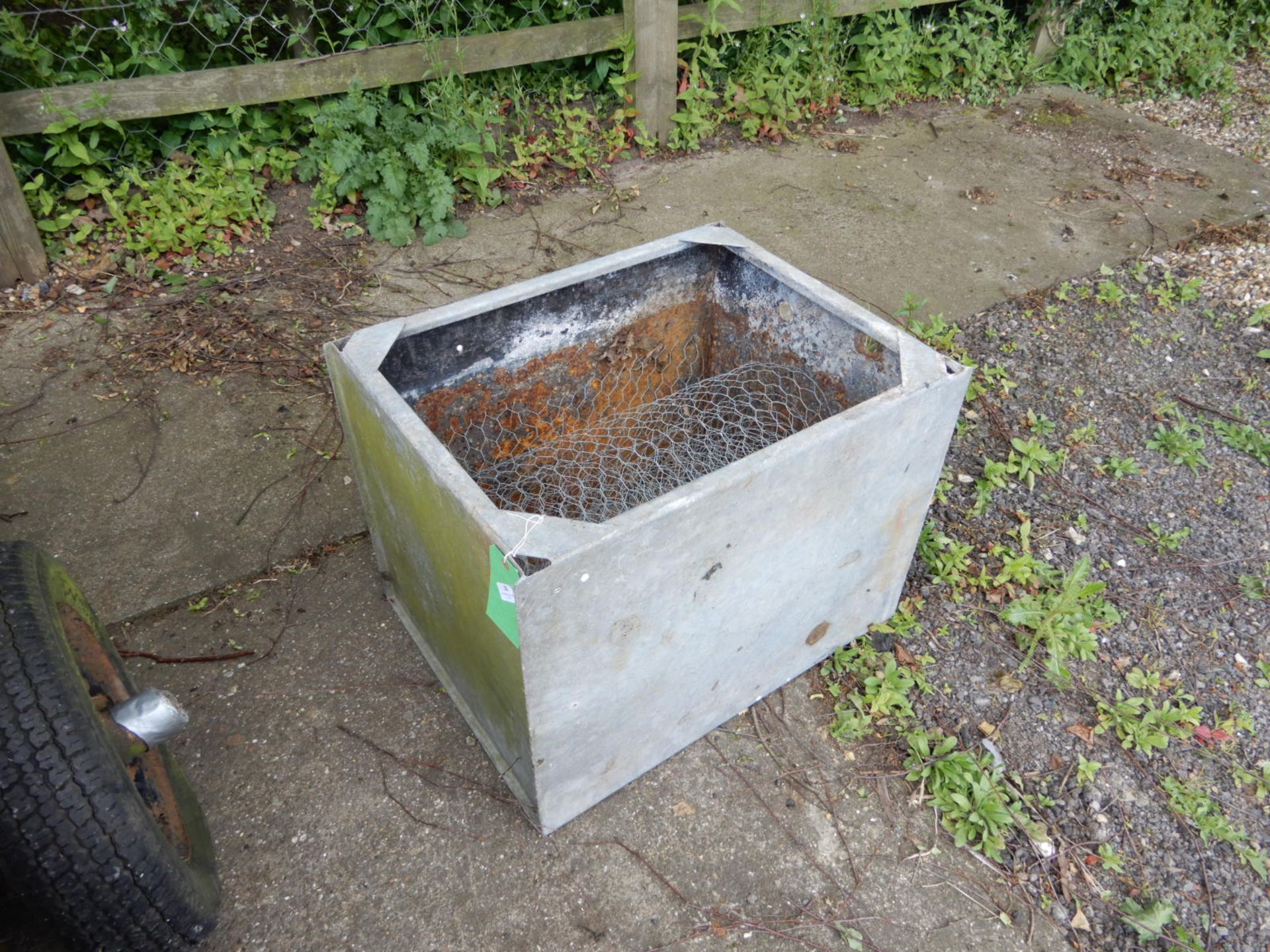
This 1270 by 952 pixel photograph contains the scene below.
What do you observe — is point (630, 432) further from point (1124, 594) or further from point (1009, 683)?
point (1124, 594)

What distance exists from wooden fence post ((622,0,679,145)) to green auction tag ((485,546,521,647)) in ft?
11.9

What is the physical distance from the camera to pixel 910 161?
4656mm

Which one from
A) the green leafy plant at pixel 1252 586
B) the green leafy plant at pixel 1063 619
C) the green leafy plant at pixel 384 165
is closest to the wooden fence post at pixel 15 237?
the green leafy plant at pixel 384 165

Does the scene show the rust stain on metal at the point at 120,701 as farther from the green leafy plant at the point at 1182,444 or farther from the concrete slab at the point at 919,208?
the green leafy plant at the point at 1182,444

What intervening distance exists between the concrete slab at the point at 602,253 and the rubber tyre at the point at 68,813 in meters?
0.96

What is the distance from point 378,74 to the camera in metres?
3.66

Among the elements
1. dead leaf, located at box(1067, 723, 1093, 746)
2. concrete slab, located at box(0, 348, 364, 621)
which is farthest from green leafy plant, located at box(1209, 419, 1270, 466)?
concrete slab, located at box(0, 348, 364, 621)

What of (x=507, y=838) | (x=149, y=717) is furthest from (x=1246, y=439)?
(x=149, y=717)

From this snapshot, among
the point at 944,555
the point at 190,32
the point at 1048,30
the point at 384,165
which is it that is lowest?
the point at 944,555

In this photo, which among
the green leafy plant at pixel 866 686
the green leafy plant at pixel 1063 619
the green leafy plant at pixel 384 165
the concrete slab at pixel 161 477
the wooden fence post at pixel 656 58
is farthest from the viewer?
the wooden fence post at pixel 656 58

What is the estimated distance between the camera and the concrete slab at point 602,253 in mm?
2498

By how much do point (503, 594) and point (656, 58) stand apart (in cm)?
371

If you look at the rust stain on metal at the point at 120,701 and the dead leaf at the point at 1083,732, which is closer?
the rust stain on metal at the point at 120,701

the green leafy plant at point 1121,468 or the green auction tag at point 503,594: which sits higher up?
the green auction tag at point 503,594
